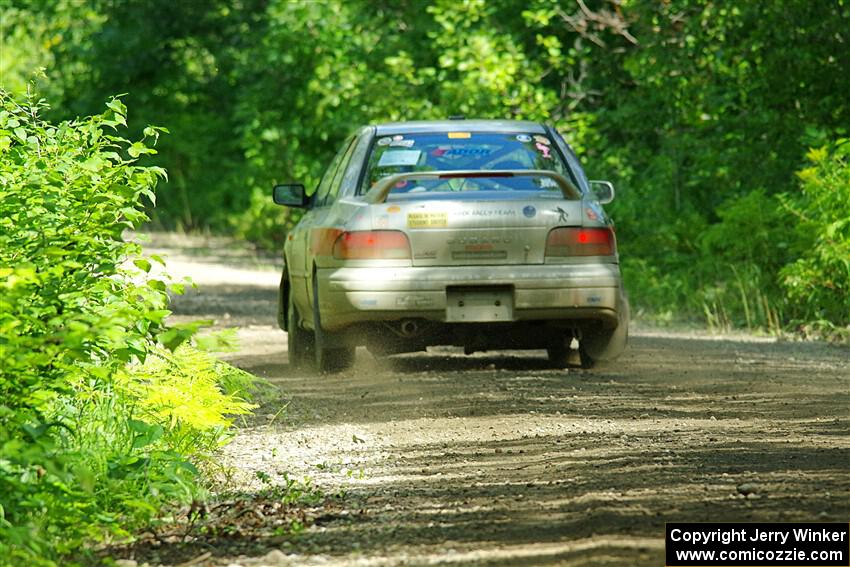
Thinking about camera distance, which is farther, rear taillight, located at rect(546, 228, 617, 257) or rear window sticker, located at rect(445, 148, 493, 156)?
rear window sticker, located at rect(445, 148, 493, 156)

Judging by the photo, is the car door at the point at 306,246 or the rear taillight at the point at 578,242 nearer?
the rear taillight at the point at 578,242

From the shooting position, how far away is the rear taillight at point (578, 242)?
11109 millimetres

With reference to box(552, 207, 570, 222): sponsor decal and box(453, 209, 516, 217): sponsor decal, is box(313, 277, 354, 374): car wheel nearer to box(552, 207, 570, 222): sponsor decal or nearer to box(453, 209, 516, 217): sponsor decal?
box(453, 209, 516, 217): sponsor decal

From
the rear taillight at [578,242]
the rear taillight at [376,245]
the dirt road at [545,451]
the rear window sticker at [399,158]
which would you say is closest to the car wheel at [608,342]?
the dirt road at [545,451]

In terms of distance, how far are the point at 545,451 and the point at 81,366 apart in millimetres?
2175

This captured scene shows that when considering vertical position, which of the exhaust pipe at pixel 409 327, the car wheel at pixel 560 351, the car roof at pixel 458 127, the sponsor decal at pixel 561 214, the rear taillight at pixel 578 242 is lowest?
the car wheel at pixel 560 351

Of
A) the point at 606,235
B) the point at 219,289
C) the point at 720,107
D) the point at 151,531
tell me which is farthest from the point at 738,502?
the point at 219,289

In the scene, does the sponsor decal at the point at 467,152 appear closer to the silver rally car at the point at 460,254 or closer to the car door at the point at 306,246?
the silver rally car at the point at 460,254

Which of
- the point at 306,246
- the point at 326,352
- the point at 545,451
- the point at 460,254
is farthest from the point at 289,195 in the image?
the point at 545,451

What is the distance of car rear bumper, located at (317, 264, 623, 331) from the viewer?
10953 mm

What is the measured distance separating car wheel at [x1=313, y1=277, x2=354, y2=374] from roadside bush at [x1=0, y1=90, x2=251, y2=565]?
8.61 feet

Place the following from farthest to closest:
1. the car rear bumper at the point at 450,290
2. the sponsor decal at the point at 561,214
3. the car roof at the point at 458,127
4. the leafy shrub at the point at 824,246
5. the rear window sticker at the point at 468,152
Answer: the leafy shrub at the point at 824,246 → the car roof at the point at 458,127 → the rear window sticker at the point at 468,152 → the sponsor decal at the point at 561,214 → the car rear bumper at the point at 450,290

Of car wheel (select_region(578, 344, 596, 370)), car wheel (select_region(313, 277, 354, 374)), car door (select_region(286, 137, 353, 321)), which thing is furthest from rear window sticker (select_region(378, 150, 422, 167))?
car wheel (select_region(578, 344, 596, 370))

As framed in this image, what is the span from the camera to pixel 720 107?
19328 millimetres
